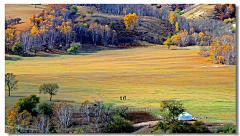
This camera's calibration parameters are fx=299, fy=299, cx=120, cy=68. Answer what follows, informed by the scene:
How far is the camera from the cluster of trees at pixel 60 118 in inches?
950

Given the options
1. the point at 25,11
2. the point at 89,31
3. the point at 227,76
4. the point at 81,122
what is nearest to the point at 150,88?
the point at 227,76

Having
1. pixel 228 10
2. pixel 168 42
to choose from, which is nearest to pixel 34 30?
pixel 168 42

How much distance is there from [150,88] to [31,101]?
1451cm

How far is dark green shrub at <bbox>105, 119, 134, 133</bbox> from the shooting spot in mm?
23547

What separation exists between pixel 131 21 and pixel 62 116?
42044 millimetres

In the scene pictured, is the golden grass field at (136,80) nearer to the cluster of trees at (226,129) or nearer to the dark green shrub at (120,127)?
the cluster of trees at (226,129)

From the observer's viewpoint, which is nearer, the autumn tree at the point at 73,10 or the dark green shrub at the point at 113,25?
the dark green shrub at the point at 113,25

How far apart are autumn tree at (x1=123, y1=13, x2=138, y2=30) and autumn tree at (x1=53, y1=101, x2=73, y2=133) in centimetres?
3982

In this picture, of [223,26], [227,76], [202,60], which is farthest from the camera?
[223,26]

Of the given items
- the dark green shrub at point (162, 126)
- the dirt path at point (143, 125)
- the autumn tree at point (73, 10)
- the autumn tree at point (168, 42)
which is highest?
the autumn tree at point (73, 10)

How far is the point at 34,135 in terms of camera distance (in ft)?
77.9

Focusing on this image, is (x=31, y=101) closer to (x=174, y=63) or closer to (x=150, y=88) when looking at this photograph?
(x=150, y=88)

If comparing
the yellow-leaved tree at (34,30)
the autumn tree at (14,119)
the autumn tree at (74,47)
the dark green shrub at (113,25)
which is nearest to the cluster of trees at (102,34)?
the dark green shrub at (113,25)

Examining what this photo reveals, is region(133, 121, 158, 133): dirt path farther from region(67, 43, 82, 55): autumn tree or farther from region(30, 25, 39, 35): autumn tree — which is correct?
region(30, 25, 39, 35): autumn tree
